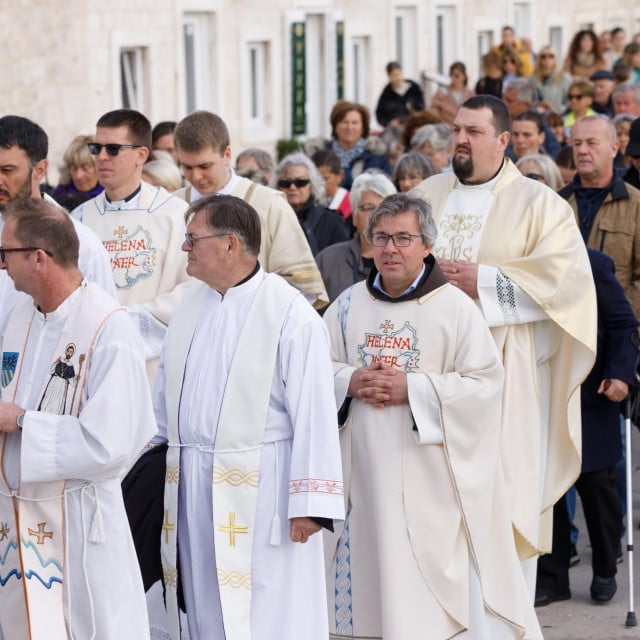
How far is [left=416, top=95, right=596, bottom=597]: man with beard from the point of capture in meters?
7.56

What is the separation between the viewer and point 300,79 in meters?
22.3

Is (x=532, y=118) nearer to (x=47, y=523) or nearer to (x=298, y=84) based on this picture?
(x=47, y=523)

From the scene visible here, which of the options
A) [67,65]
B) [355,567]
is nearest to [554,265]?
[355,567]

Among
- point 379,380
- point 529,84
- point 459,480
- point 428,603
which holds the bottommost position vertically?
point 428,603

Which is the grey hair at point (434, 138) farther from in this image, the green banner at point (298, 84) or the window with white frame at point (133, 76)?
the green banner at point (298, 84)

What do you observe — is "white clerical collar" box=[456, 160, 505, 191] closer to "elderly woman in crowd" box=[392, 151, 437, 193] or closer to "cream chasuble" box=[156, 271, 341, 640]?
"elderly woman in crowd" box=[392, 151, 437, 193]

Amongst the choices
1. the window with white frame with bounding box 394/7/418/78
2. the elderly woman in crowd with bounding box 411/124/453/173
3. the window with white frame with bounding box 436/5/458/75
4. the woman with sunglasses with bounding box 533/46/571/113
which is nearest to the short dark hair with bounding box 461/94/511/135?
the elderly woman in crowd with bounding box 411/124/453/173

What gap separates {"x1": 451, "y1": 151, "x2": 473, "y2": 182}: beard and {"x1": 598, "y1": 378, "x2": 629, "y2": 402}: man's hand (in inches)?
47.8

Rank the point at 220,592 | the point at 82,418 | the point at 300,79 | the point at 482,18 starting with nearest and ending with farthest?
the point at 82,418 < the point at 220,592 < the point at 300,79 < the point at 482,18

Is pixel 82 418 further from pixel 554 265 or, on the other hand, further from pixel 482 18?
pixel 482 18

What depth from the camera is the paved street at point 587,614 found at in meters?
7.84

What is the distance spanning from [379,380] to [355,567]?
801mm

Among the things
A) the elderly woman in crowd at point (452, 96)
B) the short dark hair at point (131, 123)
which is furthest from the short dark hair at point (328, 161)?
the elderly woman in crowd at point (452, 96)

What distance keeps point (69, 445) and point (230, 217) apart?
1.13 meters
